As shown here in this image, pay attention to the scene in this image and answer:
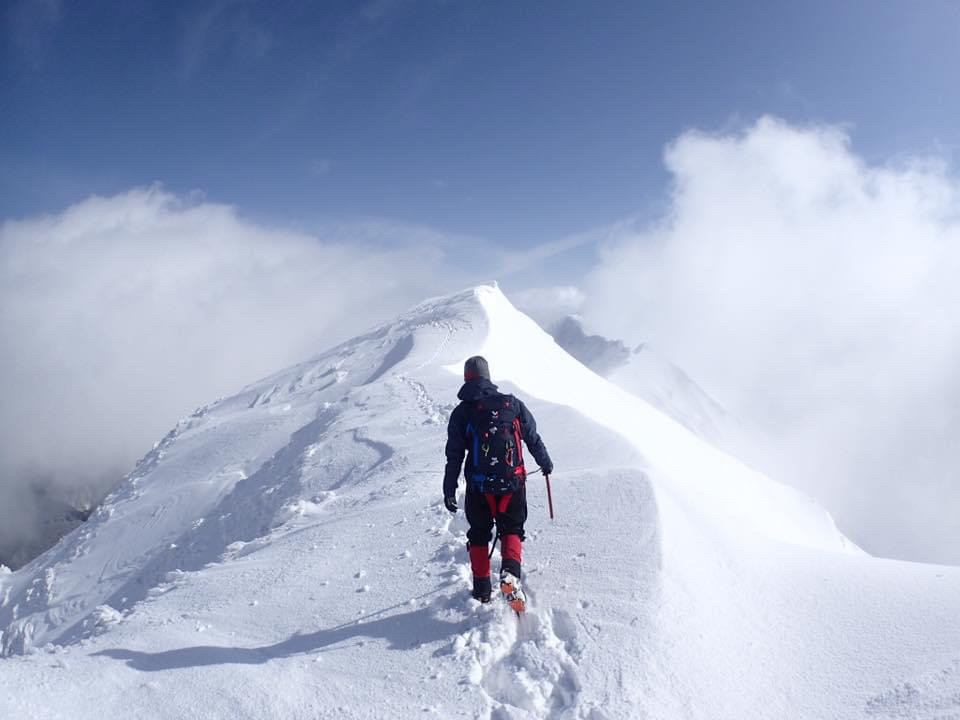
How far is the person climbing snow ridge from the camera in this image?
17.5 feet

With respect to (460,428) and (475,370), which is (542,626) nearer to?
(460,428)

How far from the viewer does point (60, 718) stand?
4.24 meters

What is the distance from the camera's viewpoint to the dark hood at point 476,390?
5477 mm

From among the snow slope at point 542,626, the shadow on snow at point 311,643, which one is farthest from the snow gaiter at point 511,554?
the shadow on snow at point 311,643

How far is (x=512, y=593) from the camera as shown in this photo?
4984 mm

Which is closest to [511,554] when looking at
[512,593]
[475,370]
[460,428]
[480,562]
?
[480,562]

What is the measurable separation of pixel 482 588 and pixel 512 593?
13.6 inches

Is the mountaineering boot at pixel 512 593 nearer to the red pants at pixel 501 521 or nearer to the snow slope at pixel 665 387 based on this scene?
the red pants at pixel 501 521

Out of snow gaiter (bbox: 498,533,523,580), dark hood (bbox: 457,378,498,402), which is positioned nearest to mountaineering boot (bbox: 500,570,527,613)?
snow gaiter (bbox: 498,533,523,580)

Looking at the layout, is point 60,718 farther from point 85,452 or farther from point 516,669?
point 85,452

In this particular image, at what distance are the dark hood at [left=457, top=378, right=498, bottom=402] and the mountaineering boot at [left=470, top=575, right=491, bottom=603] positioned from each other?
1685 millimetres

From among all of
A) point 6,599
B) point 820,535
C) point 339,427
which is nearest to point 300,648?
point 339,427

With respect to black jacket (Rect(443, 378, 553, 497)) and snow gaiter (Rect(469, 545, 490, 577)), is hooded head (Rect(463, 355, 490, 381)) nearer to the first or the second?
black jacket (Rect(443, 378, 553, 497))

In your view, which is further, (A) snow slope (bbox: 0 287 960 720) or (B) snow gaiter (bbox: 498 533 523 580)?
(B) snow gaiter (bbox: 498 533 523 580)
